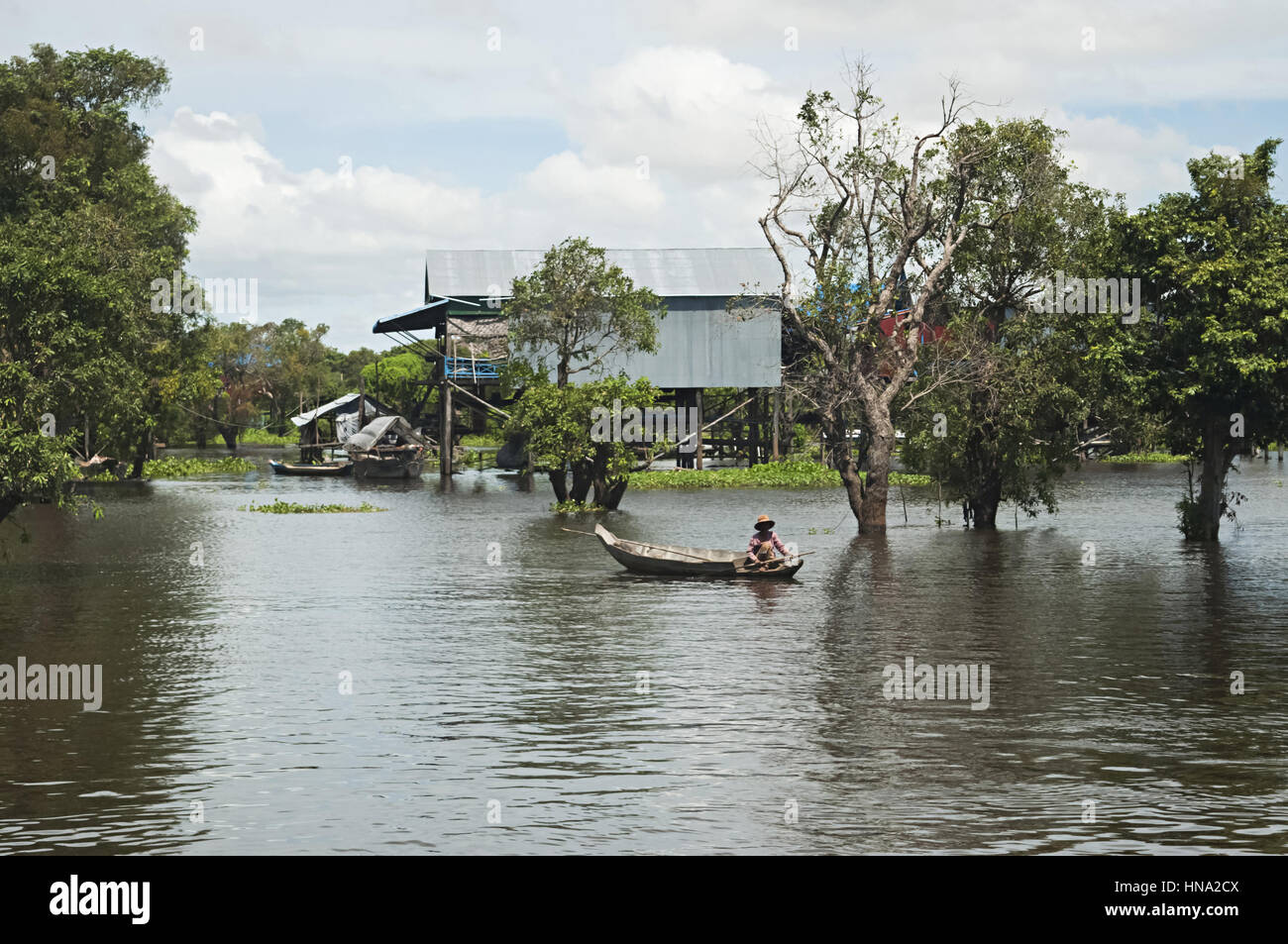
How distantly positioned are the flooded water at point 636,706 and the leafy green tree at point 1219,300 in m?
4.46

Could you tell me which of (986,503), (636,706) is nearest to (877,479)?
(986,503)

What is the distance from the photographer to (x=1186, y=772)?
17.0 meters

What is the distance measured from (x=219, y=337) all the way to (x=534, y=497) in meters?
84.4

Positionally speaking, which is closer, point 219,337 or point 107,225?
point 107,225

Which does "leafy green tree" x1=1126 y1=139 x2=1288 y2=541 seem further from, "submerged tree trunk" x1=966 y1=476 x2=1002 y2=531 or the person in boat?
the person in boat

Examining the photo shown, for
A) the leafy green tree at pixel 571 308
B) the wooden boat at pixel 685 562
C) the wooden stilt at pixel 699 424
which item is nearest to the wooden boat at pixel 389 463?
the wooden stilt at pixel 699 424

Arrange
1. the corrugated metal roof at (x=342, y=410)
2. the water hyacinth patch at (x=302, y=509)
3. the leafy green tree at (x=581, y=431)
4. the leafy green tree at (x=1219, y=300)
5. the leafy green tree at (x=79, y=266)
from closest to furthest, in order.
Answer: the leafy green tree at (x=79, y=266) → the leafy green tree at (x=1219, y=300) → the leafy green tree at (x=581, y=431) → the water hyacinth patch at (x=302, y=509) → the corrugated metal roof at (x=342, y=410)

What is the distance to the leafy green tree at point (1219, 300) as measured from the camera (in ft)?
128

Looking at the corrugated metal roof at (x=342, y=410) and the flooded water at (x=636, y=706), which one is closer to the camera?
the flooded water at (x=636, y=706)

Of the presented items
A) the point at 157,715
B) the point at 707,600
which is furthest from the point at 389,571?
the point at 157,715

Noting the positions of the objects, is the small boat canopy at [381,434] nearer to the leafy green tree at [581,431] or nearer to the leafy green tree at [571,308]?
the leafy green tree at [571,308]

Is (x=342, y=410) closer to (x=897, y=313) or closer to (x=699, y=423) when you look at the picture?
(x=699, y=423)

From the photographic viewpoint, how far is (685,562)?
36.1 meters
